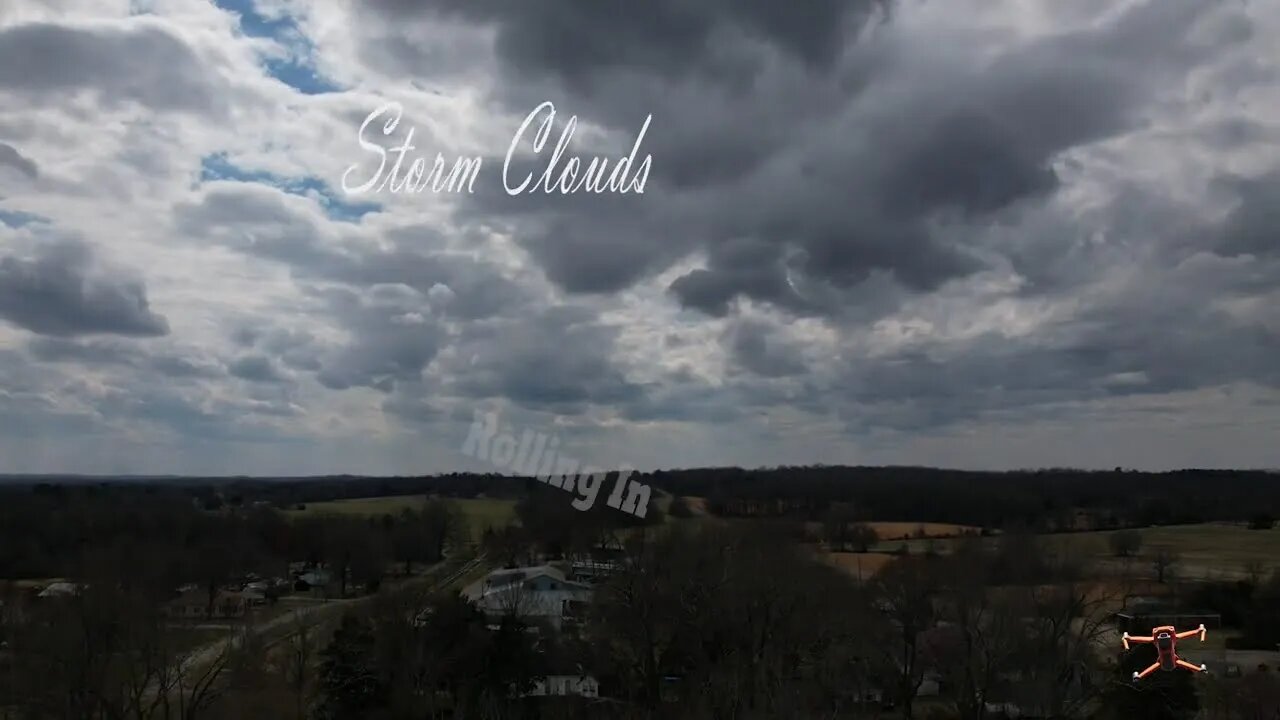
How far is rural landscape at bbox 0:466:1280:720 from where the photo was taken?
120 ft

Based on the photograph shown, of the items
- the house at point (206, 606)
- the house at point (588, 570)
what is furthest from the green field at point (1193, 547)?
the house at point (206, 606)

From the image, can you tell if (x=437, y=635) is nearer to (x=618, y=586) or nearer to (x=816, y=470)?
(x=618, y=586)

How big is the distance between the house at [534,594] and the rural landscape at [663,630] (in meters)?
0.33

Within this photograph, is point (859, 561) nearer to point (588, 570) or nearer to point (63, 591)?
point (588, 570)

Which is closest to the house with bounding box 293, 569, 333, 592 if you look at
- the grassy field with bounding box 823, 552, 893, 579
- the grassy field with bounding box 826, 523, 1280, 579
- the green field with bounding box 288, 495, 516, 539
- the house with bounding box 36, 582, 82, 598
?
the green field with bounding box 288, 495, 516, 539

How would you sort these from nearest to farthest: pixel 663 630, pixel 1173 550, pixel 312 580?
1. pixel 663 630
2. pixel 1173 550
3. pixel 312 580

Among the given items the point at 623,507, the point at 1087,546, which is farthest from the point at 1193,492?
the point at 623,507

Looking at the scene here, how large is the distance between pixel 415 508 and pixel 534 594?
69214 millimetres

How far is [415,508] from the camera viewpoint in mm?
127688

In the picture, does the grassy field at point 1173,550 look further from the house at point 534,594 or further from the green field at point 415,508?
the green field at point 415,508

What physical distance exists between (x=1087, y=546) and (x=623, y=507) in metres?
39.8

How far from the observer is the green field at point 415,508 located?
122788mm

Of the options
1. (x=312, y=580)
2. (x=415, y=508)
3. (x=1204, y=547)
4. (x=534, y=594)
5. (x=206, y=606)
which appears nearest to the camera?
(x=534, y=594)

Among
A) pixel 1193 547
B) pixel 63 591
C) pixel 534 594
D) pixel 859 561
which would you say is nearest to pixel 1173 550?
pixel 1193 547
